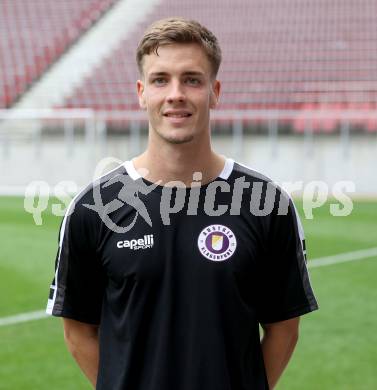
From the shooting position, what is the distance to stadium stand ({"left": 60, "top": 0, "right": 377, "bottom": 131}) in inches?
726

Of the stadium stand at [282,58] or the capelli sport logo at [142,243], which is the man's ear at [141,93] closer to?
the capelli sport logo at [142,243]

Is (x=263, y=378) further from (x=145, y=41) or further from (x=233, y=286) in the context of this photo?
(x=145, y=41)

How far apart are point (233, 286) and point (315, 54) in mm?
18274

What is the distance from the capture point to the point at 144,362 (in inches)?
82.7

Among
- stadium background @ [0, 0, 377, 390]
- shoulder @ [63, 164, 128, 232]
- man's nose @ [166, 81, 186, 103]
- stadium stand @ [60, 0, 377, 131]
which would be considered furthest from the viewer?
stadium stand @ [60, 0, 377, 131]

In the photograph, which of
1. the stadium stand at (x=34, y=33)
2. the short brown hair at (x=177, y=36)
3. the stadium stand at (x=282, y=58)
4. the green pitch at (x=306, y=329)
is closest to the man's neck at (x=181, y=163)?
the short brown hair at (x=177, y=36)

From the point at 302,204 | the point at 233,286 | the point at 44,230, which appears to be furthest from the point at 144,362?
the point at 302,204

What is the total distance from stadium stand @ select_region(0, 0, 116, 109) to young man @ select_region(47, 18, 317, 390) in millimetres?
18712

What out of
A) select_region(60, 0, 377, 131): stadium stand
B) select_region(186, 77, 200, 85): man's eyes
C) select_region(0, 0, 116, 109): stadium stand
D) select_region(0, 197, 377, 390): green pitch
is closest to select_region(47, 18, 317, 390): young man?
select_region(186, 77, 200, 85): man's eyes

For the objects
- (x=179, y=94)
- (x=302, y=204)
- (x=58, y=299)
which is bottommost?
(x=302, y=204)

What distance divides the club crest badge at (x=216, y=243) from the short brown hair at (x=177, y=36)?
0.45 metres

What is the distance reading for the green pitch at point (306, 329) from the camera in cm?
486

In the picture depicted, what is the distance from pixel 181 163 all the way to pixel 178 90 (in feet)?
0.70

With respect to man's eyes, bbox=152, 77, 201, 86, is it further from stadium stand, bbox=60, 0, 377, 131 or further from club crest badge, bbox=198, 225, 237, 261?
stadium stand, bbox=60, 0, 377, 131
